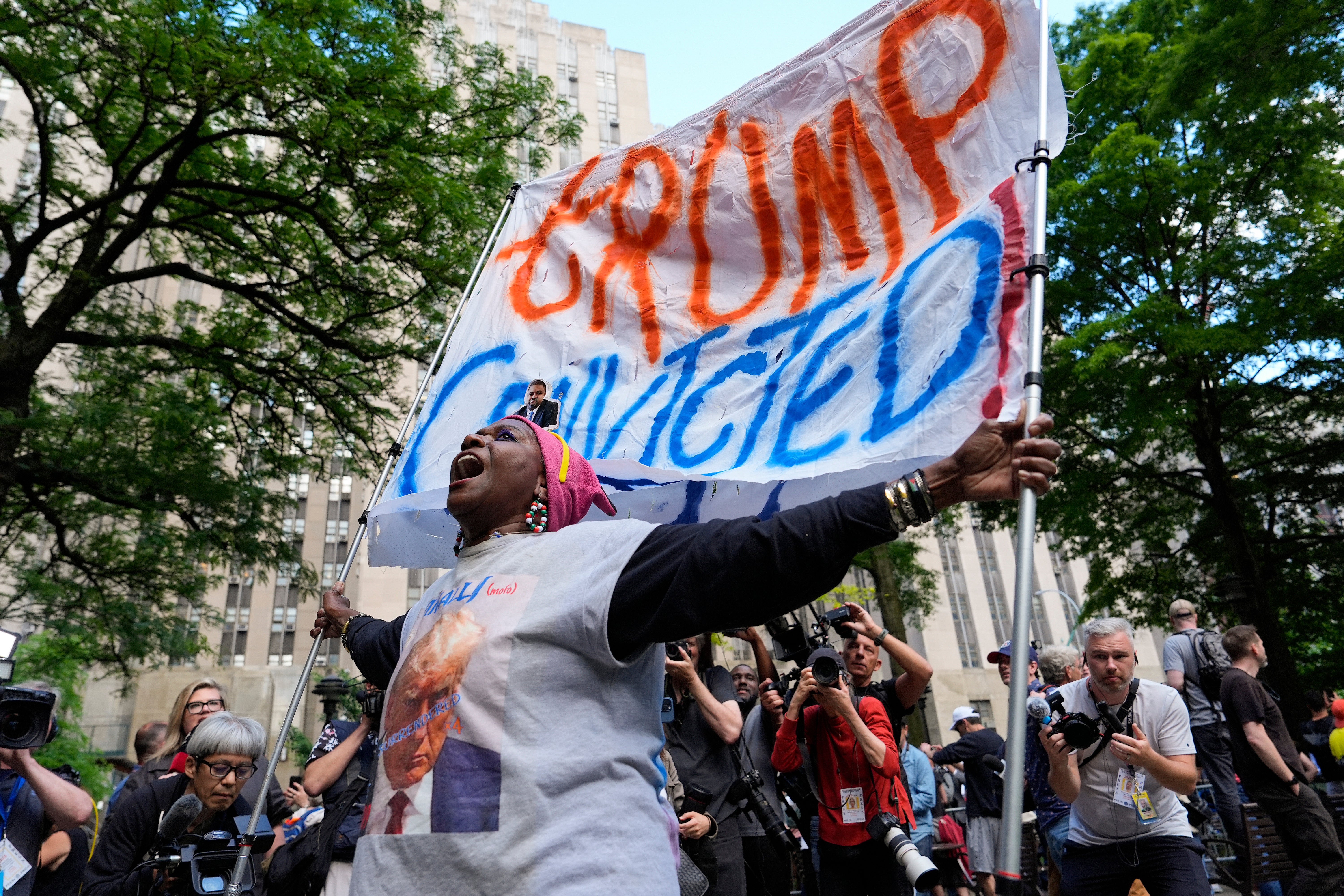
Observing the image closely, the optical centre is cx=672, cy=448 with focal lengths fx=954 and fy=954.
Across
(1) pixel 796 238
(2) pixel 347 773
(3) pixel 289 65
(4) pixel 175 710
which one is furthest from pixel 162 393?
(1) pixel 796 238

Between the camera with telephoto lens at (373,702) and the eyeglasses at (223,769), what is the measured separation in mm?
747

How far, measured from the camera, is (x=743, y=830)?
19.4 ft

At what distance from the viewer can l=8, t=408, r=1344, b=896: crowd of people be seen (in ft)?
6.61

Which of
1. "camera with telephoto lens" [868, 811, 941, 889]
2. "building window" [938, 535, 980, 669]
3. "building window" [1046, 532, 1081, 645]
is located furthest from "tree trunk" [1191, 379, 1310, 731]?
"building window" [1046, 532, 1081, 645]

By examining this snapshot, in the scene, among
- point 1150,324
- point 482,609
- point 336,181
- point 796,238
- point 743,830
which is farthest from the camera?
point 1150,324

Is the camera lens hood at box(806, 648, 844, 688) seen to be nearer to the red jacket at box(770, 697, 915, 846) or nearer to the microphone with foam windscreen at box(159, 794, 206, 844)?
the red jacket at box(770, 697, 915, 846)

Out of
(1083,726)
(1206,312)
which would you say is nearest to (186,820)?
(1083,726)

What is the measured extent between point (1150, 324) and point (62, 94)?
1355 cm

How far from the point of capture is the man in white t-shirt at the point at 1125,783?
421cm

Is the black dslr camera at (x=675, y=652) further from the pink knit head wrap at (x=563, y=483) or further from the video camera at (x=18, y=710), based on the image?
the video camera at (x=18, y=710)

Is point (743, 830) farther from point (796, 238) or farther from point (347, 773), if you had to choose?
point (796, 238)

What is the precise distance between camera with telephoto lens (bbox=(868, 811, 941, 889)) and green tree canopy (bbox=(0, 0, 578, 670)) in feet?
27.4


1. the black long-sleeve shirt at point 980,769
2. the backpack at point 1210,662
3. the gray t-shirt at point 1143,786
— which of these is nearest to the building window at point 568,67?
the black long-sleeve shirt at point 980,769

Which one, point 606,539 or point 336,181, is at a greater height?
point 336,181
